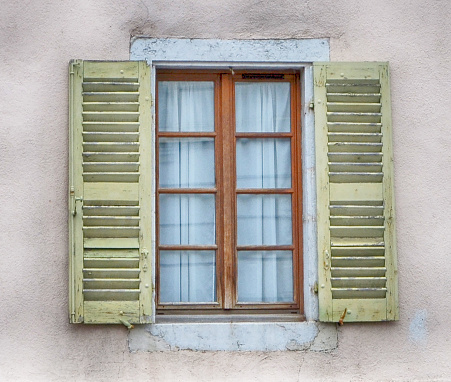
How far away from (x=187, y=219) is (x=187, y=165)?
39 cm

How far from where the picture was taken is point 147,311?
608cm

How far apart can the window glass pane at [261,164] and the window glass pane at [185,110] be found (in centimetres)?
29

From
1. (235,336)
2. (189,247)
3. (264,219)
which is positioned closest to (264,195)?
(264,219)

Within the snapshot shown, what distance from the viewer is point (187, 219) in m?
6.43

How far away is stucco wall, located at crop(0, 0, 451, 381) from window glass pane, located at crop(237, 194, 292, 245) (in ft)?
2.58

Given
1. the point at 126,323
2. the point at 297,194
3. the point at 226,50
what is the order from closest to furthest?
the point at 126,323 < the point at 226,50 < the point at 297,194

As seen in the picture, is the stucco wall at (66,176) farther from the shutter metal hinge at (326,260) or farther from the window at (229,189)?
the shutter metal hinge at (326,260)

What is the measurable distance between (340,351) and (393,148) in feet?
4.79

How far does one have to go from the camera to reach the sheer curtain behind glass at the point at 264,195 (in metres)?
6.41

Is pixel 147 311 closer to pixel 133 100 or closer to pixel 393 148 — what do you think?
pixel 133 100

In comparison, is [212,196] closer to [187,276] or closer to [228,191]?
[228,191]

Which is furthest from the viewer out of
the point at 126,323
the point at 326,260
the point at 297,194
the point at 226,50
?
the point at 297,194

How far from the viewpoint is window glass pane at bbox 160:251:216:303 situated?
20.9ft

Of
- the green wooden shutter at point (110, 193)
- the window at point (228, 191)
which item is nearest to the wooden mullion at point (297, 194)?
the window at point (228, 191)
